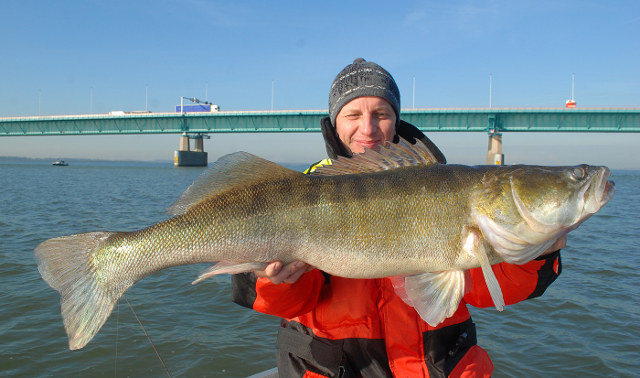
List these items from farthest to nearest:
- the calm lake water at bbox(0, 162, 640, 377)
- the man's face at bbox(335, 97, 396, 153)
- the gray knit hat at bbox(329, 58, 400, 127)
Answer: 1. the calm lake water at bbox(0, 162, 640, 377)
2. the gray knit hat at bbox(329, 58, 400, 127)
3. the man's face at bbox(335, 97, 396, 153)

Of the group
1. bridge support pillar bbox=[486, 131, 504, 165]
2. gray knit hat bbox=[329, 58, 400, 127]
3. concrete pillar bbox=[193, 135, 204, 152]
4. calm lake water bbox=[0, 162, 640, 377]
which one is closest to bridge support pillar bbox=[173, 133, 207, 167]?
concrete pillar bbox=[193, 135, 204, 152]

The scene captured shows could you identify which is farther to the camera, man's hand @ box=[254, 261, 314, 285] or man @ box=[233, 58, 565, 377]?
man @ box=[233, 58, 565, 377]

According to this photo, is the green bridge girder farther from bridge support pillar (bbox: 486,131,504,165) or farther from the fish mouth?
the fish mouth

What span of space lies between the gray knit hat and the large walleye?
1.32 m

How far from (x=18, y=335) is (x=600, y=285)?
36.8ft

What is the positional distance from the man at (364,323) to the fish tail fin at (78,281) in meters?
0.85

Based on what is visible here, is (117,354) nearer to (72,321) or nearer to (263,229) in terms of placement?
(72,321)

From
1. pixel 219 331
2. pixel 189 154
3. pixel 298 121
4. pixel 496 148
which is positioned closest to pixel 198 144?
pixel 189 154

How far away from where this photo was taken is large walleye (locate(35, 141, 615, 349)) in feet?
8.10

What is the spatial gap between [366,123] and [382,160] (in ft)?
2.70

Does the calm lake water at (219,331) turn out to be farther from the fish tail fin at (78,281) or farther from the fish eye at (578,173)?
the fish eye at (578,173)

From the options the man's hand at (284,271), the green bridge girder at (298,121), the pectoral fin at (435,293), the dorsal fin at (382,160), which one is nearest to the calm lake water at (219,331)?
the man's hand at (284,271)

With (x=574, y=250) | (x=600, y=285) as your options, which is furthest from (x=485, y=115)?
(x=600, y=285)

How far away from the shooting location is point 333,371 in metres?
2.69
